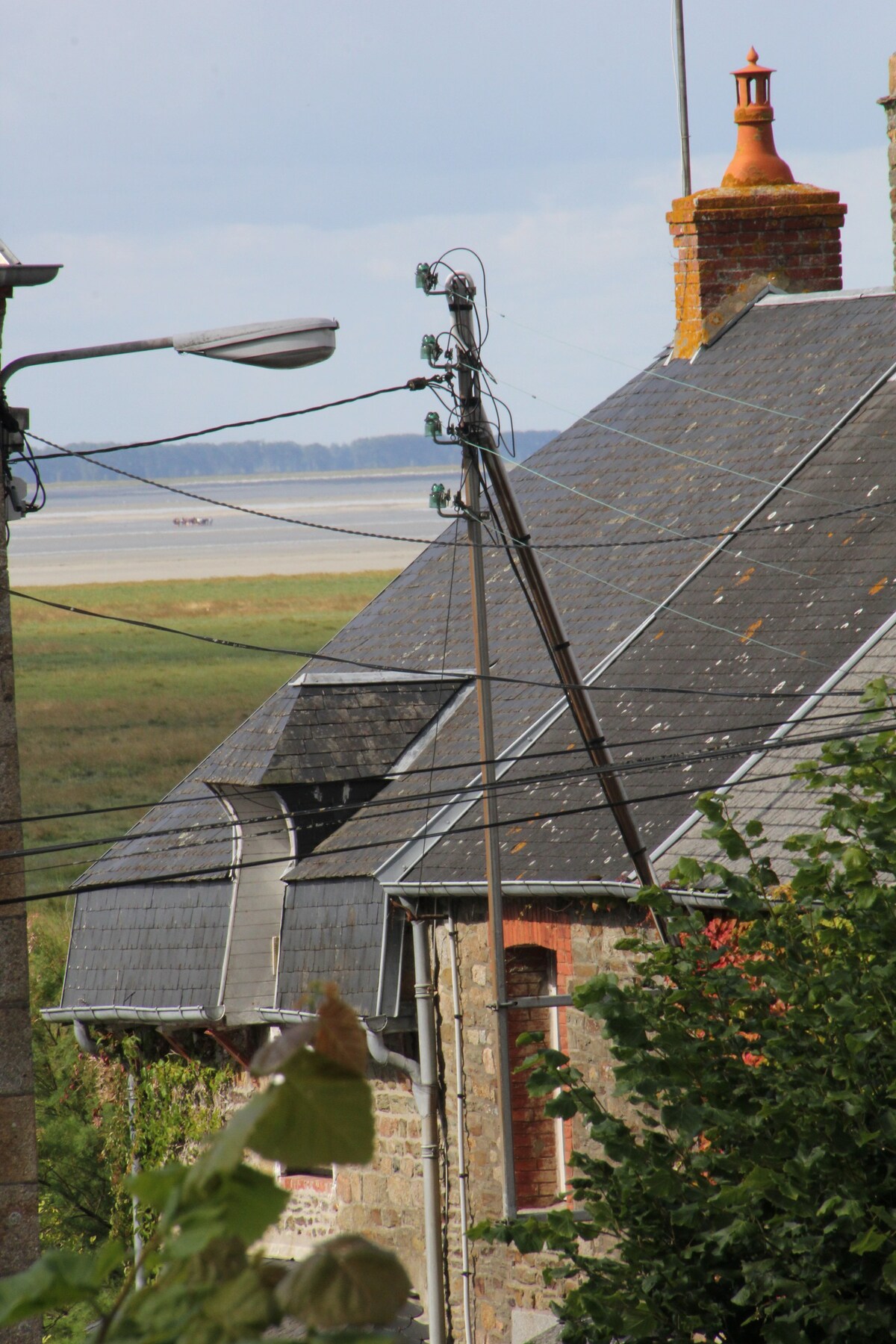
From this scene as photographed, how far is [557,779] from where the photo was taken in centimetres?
1360

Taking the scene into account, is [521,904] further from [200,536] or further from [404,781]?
[200,536]

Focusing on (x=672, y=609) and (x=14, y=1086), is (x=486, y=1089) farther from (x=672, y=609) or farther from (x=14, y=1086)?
(x=14, y=1086)

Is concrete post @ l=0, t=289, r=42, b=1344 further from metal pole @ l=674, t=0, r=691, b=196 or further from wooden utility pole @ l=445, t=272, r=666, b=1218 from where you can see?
metal pole @ l=674, t=0, r=691, b=196

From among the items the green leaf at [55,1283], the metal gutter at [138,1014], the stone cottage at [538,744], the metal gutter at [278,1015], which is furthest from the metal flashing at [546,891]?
the green leaf at [55,1283]

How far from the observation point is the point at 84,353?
290 inches

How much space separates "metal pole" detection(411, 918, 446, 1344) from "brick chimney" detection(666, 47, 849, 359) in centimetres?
817

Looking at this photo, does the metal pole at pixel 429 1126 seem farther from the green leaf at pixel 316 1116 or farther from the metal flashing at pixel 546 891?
the green leaf at pixel 316 1116

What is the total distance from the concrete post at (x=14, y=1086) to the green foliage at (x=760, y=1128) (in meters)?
1.74

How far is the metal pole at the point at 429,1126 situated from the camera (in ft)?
44.1

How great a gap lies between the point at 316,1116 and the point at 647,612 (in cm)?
1352

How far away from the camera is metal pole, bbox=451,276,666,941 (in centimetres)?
1129

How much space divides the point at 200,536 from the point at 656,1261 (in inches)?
6634

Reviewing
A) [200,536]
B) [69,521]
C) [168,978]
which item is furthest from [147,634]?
[168,978]

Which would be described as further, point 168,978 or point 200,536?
point 200,536
